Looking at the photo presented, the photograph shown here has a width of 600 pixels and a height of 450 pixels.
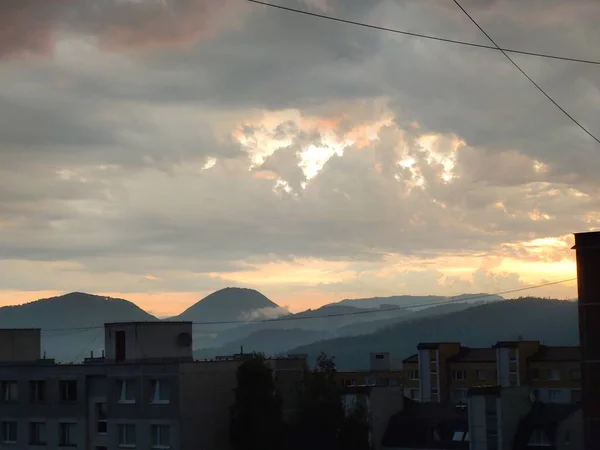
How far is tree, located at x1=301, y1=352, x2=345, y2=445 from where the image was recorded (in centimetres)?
7438

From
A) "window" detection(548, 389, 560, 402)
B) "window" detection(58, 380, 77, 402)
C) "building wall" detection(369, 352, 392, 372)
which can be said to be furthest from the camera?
"building wall" detection(369, 352, 392, 372)

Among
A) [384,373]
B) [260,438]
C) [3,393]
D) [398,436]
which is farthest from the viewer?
[384,373]

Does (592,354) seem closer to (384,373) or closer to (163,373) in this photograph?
(163,373)

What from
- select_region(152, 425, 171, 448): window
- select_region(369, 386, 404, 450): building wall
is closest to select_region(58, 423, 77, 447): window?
select_region(152, 425, 171, 448): window

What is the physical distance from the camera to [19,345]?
93.4 m

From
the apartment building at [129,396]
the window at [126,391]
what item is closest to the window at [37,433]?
the apartment building at [129,396]

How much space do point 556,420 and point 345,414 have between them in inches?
598

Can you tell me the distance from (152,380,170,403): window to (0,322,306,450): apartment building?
72mm

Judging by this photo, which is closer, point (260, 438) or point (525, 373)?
point (260, 438)

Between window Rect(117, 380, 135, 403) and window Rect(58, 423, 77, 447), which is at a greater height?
window Rect(117, 380, 135, 403)

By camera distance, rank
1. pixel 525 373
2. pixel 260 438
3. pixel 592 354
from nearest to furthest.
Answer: pixel 592 354, pixel 260 438, pixel 525 373

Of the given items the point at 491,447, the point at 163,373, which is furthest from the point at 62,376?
the point at 491,447

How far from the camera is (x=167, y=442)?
73.0 metres

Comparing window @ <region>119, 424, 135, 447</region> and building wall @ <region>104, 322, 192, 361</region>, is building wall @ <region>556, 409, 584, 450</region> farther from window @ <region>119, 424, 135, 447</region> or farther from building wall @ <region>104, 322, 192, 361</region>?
window @ <region>119, 424, 135, 447</region>
